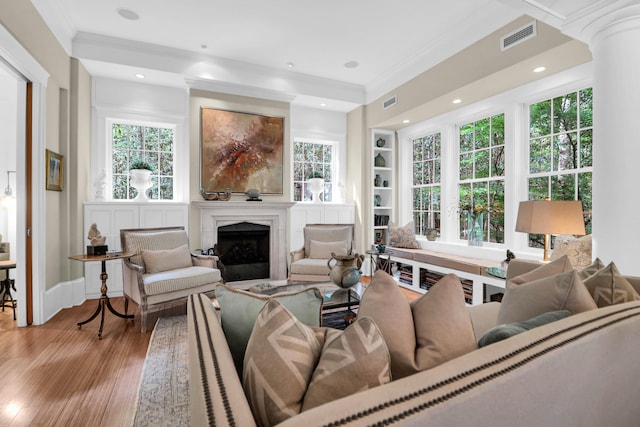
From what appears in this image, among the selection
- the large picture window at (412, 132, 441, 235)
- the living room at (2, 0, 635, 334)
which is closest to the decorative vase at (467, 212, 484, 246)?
the living room at (2, 0, 635, 334)

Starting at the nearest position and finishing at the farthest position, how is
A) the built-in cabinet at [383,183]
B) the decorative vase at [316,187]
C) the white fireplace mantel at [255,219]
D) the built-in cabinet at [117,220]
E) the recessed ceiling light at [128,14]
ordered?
the recessed ceiling light at [128,14] < the built-in cabinet at [117,220] < the white fireplace mantel at [255,219] < the decorative vase at [316,187] < the built-in cabinet at [383,183]

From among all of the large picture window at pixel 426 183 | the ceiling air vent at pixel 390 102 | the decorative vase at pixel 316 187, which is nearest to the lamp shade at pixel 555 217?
the large picture window at pixel 426 183

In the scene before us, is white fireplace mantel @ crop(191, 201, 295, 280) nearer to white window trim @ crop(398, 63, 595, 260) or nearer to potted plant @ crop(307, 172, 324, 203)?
potted plant @ crop(307, 172, 324, 203)

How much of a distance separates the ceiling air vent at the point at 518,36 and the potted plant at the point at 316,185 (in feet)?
9.80

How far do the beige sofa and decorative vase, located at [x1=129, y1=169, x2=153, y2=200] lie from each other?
3726 mm

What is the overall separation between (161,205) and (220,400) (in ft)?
13.7

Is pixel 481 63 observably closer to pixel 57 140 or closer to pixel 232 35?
pixel 232 35

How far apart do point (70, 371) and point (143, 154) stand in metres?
3.09

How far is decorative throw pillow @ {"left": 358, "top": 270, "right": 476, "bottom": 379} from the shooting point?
2.80 ft

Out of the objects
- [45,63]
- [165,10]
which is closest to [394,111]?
[165,10]

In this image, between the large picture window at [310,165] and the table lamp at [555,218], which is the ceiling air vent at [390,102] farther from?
the table lamp at [555,218]

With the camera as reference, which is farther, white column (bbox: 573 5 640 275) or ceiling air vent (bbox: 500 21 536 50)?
ceiling air vent (bbox: 500 21 536 50)

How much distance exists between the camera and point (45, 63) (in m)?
3.05

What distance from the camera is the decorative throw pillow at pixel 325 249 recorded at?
436 cm
